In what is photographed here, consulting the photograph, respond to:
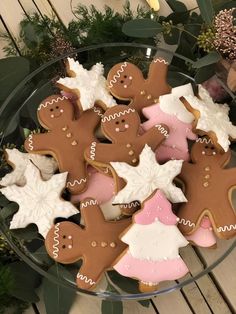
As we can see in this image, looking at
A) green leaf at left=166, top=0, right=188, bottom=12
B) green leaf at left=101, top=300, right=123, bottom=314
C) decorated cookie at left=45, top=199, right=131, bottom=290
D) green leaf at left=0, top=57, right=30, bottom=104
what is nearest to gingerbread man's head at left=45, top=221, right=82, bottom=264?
decorated cookie at left=45, top=199, right=131, bottom=290

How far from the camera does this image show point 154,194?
1.90 feet

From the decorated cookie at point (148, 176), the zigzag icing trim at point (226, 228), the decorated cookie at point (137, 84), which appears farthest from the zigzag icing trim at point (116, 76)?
the zigzag icing trim at point (226, 228)

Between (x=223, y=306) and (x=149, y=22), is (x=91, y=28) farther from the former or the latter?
(x=223, y=306)

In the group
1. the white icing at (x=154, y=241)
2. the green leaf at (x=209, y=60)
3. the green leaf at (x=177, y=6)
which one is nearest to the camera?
the white icing at (x=154, y=241)

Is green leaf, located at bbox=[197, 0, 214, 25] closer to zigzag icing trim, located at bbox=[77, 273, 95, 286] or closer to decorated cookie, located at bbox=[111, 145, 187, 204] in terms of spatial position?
decorated cookie, located at bbox=[111, 145, 187, 204]

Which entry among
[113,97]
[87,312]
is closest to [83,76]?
[113,97]

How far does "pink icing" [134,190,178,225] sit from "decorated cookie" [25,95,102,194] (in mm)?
82

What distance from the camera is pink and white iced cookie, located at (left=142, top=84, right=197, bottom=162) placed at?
639mm

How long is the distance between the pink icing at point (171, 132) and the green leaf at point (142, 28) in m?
0.13

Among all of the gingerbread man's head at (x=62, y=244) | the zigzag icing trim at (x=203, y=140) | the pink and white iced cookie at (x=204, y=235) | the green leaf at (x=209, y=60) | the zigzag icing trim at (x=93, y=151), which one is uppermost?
the zigzag icing trim at (x=93, y=151)

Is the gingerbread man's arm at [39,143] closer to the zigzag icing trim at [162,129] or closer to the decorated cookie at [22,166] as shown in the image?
the decorated cookie at [22,166]

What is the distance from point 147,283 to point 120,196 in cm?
10

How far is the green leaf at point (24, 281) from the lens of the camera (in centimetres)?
66

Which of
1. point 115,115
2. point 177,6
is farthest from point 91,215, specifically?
point 177,6
